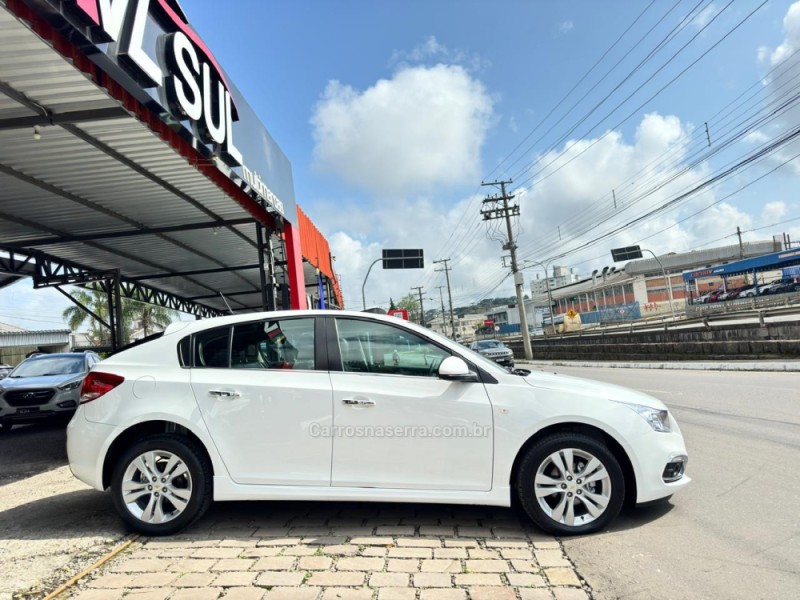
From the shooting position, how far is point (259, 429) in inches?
147

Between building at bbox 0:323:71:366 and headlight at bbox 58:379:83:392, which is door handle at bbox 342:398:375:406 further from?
building at bbox 0:323:71:366

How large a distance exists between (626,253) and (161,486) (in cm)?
3927

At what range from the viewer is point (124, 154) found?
7.39 metres

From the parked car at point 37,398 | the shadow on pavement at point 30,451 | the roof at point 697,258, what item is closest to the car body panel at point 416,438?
the shadow on pavement at point 30,451

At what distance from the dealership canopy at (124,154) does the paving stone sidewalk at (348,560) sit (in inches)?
165

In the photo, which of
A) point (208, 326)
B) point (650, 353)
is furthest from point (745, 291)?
point (208, 326)

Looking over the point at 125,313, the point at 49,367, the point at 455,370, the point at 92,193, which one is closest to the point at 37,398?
the point at 49,367

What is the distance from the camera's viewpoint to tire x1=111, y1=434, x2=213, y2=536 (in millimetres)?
3781

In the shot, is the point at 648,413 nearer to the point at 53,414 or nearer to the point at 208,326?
the point at 208,326

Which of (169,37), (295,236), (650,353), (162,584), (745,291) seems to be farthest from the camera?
(745,291)

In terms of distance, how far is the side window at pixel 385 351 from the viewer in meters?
3.84

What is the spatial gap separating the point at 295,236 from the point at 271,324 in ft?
28.9

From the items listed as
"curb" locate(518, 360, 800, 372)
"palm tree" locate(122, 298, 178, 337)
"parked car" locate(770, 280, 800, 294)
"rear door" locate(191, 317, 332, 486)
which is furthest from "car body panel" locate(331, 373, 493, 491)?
"palm tree" locate(122, 298, 178, 337)

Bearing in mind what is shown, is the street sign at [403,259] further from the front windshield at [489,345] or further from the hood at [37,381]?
the hood at [37,381]
